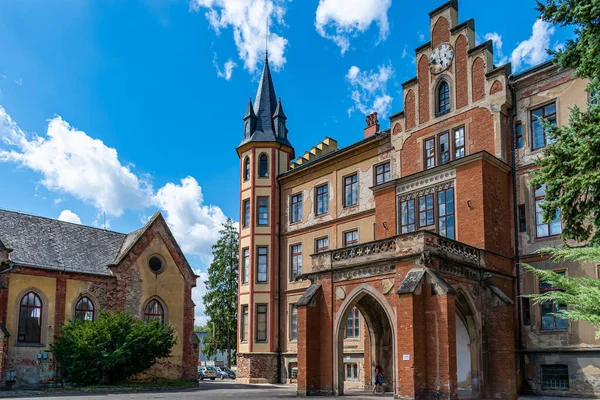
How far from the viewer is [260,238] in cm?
3909

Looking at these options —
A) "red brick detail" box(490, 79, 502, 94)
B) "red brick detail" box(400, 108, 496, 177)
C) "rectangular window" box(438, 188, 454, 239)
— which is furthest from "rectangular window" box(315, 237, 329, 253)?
"red brick detail" box(490, 79, 502, 94)

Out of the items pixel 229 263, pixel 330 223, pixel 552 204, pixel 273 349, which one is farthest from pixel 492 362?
pixel 229 263

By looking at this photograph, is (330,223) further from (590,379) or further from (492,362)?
(590,379)

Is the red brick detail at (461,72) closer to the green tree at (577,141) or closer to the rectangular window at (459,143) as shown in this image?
the rectangular window at (459,143)

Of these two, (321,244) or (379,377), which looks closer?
(379,377)

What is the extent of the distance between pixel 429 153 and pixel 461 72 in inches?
159

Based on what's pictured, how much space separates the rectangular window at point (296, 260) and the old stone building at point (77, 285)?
6.18 metres

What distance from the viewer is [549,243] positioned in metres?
25.5

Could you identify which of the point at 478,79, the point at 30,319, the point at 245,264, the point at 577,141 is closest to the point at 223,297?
the point at 245,264

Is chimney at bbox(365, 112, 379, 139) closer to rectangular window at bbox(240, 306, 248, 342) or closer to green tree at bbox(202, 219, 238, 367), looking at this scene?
rectangular window at bbox(240, 306, 248, 342)

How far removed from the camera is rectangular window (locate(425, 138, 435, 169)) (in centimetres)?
2915

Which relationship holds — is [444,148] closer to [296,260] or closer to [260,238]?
[296,260]

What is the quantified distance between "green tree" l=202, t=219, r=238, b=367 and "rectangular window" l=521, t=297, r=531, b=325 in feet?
115

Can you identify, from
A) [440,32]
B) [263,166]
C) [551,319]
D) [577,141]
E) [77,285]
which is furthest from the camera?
[263,166]
